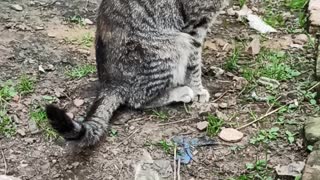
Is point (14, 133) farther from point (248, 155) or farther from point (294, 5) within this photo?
point (294, 5)

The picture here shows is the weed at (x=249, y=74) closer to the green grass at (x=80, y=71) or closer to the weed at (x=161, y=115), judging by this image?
the weed at (x=161, y=115)

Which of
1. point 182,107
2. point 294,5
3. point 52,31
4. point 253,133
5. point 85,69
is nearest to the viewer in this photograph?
point 253,133

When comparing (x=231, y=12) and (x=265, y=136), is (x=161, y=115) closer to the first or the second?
(x=265, y=136)

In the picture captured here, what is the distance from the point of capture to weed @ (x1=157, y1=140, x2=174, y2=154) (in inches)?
150

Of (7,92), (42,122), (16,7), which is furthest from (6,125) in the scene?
(16,7)

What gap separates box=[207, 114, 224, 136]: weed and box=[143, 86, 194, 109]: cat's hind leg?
0.31 m

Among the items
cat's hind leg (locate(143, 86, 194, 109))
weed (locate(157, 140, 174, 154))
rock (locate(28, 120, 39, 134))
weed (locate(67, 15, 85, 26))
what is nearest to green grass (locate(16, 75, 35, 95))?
rock (locate(28, 120, 39, 134))

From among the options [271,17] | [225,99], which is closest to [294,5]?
[271,17]

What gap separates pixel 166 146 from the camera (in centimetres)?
382

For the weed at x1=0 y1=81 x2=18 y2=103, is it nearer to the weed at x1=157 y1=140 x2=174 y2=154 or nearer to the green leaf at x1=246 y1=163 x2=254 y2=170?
the weed at x1=157 y1=140 x2=174 y2=154

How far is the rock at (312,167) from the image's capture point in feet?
10.5

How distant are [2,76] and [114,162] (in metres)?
1.34

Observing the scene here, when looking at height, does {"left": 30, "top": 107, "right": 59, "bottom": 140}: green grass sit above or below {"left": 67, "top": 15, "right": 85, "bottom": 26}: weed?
below

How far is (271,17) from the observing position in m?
5.38
